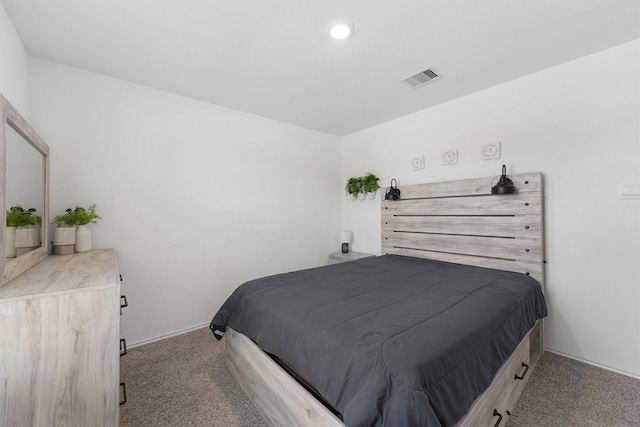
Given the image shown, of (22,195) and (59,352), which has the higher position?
(22,195)

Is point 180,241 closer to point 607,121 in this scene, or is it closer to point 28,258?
point 28,258

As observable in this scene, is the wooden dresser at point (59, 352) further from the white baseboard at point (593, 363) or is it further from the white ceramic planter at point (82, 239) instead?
the white baseboard at point (593, 363)

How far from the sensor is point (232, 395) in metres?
1.82

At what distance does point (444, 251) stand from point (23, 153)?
3.45 meters

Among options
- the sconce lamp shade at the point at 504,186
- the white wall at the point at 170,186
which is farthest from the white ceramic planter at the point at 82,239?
the sconce lamp shade at the point at 504,186

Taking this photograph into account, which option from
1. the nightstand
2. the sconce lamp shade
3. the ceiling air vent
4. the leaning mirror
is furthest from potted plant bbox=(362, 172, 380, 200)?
the leaning mirror

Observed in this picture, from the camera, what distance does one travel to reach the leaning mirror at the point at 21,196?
1234 mm

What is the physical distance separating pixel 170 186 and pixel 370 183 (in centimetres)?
240

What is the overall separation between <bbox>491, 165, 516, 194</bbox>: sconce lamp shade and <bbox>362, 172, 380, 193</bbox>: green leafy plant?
4.75 feet

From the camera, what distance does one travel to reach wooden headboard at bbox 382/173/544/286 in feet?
7.63

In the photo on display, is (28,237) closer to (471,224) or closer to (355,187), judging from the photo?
(355,187)

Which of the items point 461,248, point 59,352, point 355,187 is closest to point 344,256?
point 355,187

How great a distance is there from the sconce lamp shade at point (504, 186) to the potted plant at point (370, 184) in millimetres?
1449

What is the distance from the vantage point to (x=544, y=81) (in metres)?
2.33
